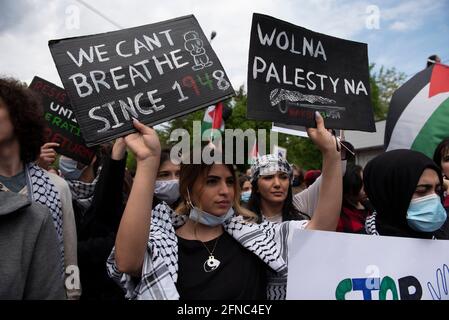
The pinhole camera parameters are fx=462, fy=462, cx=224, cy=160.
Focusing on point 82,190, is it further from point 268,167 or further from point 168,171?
point 268,167

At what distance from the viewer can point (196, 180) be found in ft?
7.77

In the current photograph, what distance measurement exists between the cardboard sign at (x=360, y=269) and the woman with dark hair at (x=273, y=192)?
1.58 meters

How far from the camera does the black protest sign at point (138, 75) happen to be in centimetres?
215

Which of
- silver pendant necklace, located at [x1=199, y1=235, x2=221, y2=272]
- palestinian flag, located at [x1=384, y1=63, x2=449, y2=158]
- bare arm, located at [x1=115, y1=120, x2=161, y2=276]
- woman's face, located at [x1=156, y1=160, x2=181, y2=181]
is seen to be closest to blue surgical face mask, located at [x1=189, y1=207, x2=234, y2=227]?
silver pendant necklace, located at [x1=199, y1=235, x2=221, y2=272]

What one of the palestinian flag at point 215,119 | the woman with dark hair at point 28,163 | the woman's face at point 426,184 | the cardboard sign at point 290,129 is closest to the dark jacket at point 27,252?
the woman with dark hair at point 28,163

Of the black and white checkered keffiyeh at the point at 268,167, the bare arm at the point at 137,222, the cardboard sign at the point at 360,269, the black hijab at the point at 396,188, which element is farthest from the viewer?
the black and white checkered keffiyeh at the point at 268,167

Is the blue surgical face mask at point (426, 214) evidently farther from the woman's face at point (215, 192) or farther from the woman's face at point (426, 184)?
the woman's face at point (215, 192)

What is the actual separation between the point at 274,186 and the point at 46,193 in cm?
196

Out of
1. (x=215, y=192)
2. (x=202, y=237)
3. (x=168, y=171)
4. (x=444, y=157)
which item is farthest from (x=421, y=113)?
(x=202, y=237)

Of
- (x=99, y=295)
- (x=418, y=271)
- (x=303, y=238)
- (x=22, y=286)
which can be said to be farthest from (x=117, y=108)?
(x=418, y=271)

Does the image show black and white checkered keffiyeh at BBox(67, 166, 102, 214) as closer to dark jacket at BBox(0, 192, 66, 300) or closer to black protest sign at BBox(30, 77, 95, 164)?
black protest sign at BBox(30, 77, 95, 164)

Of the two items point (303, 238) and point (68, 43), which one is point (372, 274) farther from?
point (68, 43)

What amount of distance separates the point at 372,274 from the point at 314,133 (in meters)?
0.79

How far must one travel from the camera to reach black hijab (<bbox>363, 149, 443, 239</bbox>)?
7.84ft
